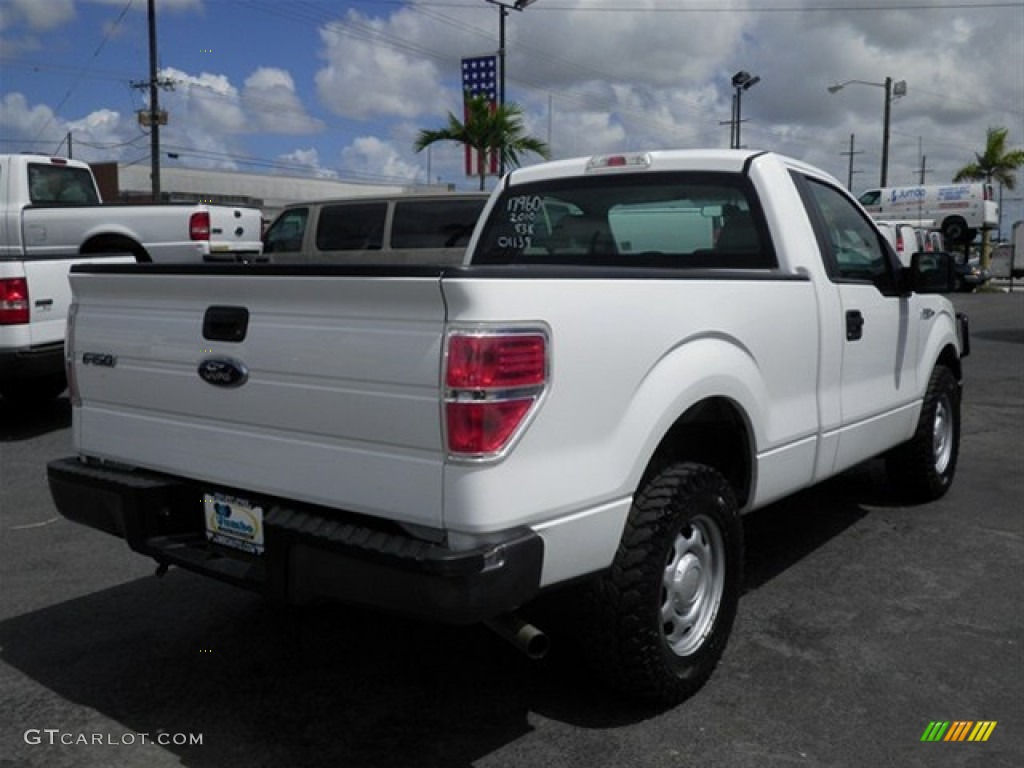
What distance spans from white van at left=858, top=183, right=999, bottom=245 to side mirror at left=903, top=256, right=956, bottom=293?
31438 millimetres

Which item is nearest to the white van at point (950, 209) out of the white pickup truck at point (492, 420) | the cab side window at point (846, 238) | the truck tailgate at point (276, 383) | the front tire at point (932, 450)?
the front tire at point (932, 450)

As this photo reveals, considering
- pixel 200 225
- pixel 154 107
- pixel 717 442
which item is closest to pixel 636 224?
pixel 717 442

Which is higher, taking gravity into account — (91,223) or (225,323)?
(91,223)

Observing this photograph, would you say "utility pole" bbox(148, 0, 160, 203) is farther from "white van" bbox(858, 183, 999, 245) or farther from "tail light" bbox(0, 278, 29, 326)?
"white van" bbox(858, 183, 999, 245)

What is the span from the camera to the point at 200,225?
1249 centimetres

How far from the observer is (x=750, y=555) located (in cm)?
494

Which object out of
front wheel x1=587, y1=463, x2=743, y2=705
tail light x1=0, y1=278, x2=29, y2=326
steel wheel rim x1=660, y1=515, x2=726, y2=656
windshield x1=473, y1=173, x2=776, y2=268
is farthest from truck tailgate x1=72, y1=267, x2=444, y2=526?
tail light x1=0, y1=278, x2=29, y2=326

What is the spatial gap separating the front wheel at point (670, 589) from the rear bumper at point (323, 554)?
0.43 meters

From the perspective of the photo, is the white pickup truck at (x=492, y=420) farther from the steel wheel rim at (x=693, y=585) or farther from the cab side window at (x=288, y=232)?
the cab side window at (x=288, y=232)

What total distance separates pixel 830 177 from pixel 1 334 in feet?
20.5

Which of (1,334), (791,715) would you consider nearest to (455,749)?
(791,715)

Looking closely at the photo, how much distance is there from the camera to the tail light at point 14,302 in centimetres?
774

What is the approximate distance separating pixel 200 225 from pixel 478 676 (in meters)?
10.1

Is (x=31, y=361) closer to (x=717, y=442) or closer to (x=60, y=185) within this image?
(x=717, y=442)
